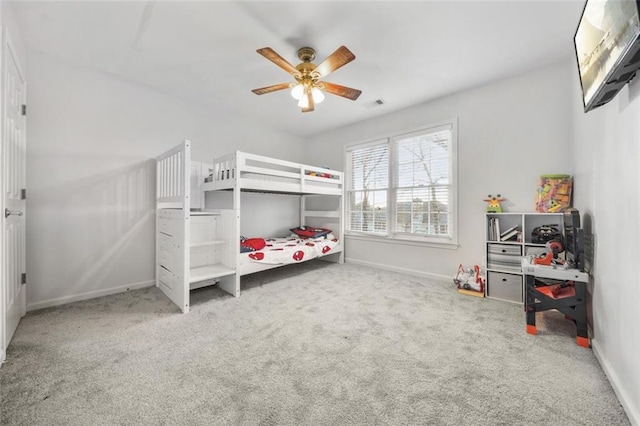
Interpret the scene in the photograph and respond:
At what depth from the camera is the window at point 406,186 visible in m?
3.38

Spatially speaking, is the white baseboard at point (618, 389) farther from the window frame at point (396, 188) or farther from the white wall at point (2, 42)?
the white wall at point (2, 42)

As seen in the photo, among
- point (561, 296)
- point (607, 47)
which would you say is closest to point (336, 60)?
point (607, 47)

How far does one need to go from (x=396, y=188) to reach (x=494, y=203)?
131cm

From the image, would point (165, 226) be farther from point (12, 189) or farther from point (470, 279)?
point (470, 279)

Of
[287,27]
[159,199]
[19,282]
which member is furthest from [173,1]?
[19,282]

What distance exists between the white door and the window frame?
3.75m

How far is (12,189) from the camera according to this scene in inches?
74.8

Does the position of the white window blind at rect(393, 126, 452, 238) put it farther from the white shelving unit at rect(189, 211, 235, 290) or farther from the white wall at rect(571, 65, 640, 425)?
the white shelving unit at rect(189, 211, 235, 290)

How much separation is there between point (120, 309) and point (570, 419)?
3280 mm

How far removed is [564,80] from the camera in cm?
256

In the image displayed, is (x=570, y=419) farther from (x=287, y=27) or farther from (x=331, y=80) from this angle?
(x=331, y=80)

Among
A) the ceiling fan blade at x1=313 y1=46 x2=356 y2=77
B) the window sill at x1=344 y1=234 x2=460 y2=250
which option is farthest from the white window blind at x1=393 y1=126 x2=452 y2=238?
the ceiling fan blade at x1=313 y1=46 x2=356 y2=77

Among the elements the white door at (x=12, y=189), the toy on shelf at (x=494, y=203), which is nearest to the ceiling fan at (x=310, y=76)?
the white door at (x=12, y=189)

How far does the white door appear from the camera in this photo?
164 centimetres
